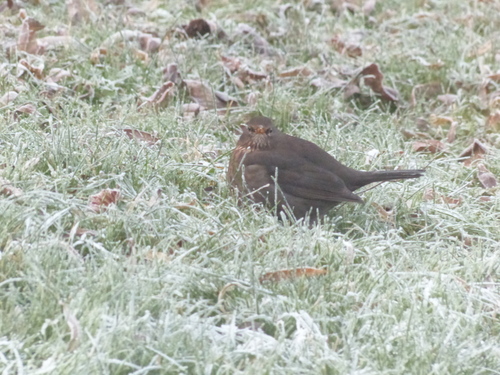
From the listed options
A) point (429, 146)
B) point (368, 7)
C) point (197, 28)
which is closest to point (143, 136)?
point (429, 146)

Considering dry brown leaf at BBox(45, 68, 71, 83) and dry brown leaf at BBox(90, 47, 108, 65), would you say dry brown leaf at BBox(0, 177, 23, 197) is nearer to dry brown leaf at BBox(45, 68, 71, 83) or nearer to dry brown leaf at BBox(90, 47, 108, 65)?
dry brown leaf at BBox(45, 68, 71, 83)

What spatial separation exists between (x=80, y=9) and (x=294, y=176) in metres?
3.06

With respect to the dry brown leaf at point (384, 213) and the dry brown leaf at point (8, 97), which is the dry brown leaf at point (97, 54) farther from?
the dry brown leaf at point (384, 213)

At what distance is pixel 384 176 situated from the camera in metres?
4.57

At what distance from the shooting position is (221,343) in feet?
9.61

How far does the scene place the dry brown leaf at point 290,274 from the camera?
335 centimetres

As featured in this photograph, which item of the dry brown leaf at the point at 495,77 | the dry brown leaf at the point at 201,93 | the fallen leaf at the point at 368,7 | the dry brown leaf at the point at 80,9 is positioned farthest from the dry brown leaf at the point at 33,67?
the fallen leaf at the point at 368,7

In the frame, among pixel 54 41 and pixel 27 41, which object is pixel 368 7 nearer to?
pixel 54 41

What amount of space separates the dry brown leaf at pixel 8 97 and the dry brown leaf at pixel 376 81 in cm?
253

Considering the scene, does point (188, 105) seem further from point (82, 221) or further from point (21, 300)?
point (21, 300)

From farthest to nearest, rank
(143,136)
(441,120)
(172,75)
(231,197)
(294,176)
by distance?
(441,120) → (172,75) → (143,136) → (294,176) → (231,197)

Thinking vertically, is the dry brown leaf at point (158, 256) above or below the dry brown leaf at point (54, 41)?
above

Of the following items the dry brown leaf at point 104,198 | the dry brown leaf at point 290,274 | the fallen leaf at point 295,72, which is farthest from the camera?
the fallen leaf at point 295,72

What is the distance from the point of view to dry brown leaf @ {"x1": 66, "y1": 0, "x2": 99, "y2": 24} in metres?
6.84
